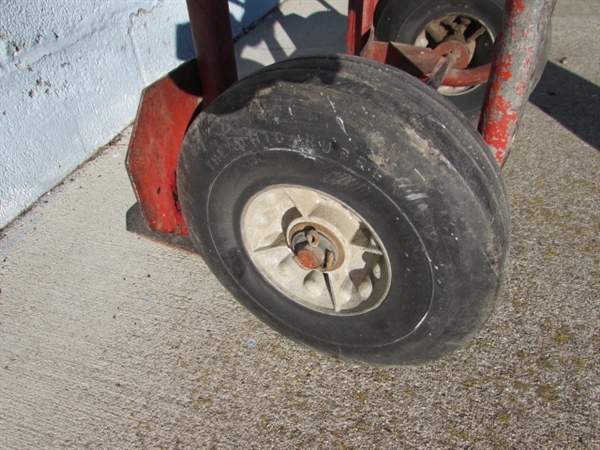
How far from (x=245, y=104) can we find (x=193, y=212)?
49cm

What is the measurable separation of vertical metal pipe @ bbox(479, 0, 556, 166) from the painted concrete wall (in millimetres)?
2189

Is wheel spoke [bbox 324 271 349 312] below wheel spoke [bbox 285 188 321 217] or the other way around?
below

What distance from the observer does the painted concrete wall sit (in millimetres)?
2594

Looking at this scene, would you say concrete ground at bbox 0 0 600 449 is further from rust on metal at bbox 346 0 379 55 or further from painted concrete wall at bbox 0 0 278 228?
rust on metal at bbox 346 0 379 55

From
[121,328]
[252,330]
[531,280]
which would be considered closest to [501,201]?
[531,280]

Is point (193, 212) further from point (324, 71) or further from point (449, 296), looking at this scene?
point (449, 296)

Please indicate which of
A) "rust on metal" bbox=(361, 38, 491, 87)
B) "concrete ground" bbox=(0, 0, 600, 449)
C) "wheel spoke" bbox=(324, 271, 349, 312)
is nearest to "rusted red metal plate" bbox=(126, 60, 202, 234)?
"concrete ground" bbox=(0, 0, 600, 449)

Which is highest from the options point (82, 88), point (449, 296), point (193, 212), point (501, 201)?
point (82, 88)

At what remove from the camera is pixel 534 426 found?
1.78 meters

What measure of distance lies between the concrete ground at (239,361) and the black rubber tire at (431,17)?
22.3 inches

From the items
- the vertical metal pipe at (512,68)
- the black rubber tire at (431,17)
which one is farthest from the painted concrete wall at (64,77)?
the vertical metal pipe at (512,68)

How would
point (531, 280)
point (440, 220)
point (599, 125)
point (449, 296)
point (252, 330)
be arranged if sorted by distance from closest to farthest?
point (440, 220) → point (449, 296) → point (252, 330) → point (531, 280) → point (599, 125)

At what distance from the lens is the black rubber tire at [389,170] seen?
137 cm

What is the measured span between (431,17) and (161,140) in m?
1.75
